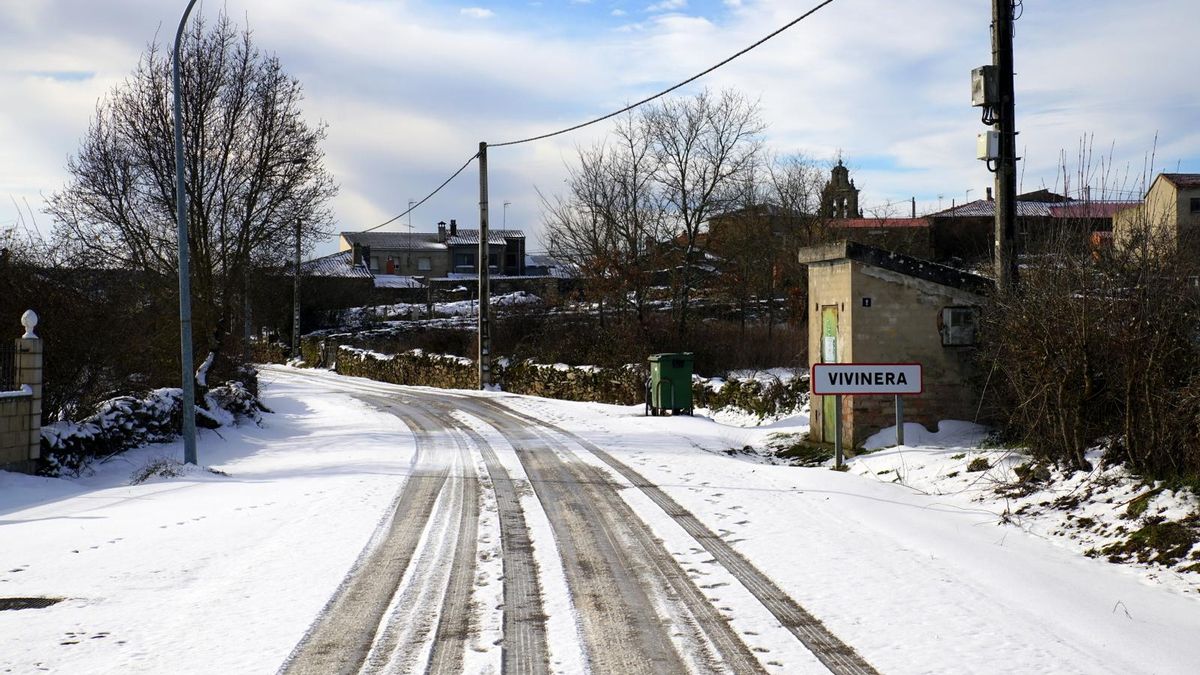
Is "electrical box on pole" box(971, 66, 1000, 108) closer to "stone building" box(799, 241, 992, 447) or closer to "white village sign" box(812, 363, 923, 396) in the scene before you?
"stone building" box(799, 241, 992, 447)

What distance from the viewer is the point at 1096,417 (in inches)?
356

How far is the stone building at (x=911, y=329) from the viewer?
13.4 m

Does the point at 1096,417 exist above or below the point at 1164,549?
above

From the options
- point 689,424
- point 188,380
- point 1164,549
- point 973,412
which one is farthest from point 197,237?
point 1164,549

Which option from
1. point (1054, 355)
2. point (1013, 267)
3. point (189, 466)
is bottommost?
point (189, 466)

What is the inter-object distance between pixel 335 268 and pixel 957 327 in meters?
62.1

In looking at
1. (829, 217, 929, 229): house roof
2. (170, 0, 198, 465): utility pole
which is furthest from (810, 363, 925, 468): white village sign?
(829, 217, 929, 229): house roof

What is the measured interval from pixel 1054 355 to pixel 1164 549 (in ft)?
8.54

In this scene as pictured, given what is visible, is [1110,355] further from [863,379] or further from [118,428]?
[118,428]

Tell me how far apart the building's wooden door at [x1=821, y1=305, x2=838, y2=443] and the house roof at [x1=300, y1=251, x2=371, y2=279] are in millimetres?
49508

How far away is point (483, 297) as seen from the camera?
1188 inches

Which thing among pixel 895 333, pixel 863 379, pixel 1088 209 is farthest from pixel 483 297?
pixel 1088 209

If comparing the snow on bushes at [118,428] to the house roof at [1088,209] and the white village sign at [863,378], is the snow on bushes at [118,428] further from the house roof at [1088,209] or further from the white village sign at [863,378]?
the house roof at [1088,209]

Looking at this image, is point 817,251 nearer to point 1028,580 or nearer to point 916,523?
point 916,523
